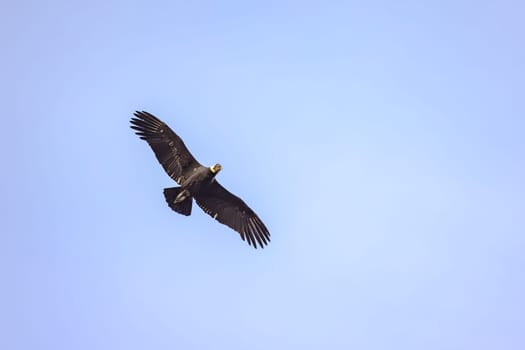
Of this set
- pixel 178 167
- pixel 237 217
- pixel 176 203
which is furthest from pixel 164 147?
pixel 237 217

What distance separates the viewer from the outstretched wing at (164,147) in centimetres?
3269

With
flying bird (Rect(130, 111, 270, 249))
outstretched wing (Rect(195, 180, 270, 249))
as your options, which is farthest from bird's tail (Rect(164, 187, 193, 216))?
outstretched wing (Rect(195, 180, 270, 249))

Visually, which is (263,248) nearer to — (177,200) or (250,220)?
(250,220)

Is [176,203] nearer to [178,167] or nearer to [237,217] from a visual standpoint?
[178,167]

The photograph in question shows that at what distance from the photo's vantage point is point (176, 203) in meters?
32.5

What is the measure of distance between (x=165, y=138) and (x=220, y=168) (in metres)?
2.19

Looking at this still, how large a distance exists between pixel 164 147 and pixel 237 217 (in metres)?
3.79

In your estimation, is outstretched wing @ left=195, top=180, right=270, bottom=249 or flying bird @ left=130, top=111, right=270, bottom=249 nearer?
flying bird @ left=130, top=111, right=270, bottom=249

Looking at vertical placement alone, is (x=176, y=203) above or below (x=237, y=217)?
below

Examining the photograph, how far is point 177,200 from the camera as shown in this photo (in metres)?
32.4

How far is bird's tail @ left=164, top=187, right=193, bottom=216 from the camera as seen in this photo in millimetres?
32344

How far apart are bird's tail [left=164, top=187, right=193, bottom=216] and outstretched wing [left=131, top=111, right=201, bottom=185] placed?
449 millimetres

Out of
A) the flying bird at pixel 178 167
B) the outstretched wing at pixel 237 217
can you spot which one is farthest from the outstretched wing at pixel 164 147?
the outstretched wing at pixel 237 217

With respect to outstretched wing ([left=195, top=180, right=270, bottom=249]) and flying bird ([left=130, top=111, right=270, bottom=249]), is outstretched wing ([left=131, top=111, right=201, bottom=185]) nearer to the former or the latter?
flying bird ([left=130, top=111, right=270, bottom=249])
